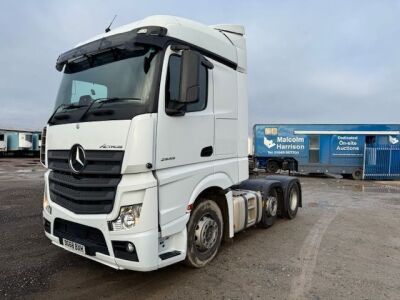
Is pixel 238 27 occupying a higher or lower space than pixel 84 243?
higher

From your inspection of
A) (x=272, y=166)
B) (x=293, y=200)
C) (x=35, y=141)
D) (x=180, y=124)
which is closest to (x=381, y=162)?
(x=272, y=166)

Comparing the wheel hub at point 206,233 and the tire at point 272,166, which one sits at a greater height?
the wheel hub at point 206,233

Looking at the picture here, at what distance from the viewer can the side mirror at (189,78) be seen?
12.3 ft

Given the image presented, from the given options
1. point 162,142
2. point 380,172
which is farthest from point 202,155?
point 380,172

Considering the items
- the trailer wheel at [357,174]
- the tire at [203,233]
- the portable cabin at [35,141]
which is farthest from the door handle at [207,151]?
the portable cabin at [35,141]

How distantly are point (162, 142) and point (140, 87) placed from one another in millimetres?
650

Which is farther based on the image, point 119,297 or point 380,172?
point 380,172

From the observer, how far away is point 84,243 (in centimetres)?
401

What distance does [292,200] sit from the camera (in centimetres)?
→ 828

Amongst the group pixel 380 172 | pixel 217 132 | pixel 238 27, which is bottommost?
pixel 380 172

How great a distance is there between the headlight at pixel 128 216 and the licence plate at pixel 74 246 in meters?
0.67

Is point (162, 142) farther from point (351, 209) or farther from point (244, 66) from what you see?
point (351, 209)

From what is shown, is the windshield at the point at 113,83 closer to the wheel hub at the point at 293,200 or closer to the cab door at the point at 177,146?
the cab door at the point at 177,146

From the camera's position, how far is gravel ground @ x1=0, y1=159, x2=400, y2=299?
4117 millimetres
